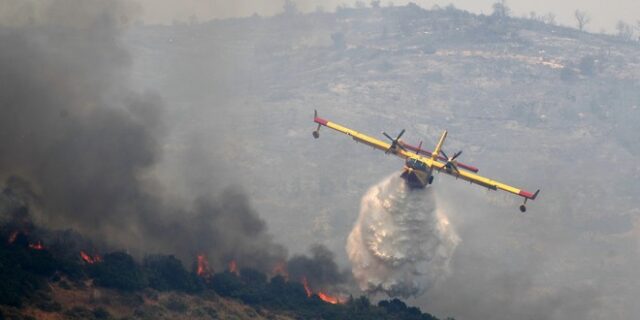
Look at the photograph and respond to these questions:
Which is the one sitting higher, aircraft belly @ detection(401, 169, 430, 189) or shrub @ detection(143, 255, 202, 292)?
aircraft belly @ detection(401, 169, 430, 189)

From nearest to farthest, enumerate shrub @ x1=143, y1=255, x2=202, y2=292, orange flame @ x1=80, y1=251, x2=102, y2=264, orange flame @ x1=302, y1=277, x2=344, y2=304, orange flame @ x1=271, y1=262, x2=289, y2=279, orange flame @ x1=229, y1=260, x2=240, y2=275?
shrub @ x1=143, y1=255, x2=202, y2=292
orange flame @ x1=80, y1=251, x2=102, y2=264
orange flame @ x1=302, y1=277, x2=344, y2=304
orange flame @ x1=229, y1=260, x2=240, y2=275
orange flame @ x1=271, y1=262, x2=289, y2=279

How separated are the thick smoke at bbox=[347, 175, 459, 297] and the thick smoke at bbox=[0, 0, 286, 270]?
14070mm

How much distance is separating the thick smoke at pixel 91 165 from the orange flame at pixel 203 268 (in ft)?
5.41

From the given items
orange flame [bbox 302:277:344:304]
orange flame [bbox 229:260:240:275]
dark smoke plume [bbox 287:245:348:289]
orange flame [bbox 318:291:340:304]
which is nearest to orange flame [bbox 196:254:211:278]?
orange flame [bbox 229:260:240:275]

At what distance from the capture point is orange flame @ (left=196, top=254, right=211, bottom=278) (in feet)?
368

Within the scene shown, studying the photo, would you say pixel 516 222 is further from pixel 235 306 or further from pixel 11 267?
pixel 11 267

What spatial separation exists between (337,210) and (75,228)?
78.1 m

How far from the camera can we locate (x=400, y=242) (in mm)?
113062

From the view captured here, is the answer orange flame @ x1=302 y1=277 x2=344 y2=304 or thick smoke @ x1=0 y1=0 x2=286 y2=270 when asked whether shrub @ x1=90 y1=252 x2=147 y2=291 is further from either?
orange flame @ x1=302 y1=277 x2=344 y2=304

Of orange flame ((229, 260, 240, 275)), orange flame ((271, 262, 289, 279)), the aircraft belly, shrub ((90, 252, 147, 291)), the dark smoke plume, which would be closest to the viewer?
shrub ((90, 252, 147, 291))

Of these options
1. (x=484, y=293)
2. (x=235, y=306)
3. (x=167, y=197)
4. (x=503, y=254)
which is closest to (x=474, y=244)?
(x=503, y=254)

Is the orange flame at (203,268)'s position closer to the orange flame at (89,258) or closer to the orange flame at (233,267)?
the orange flame at (233,267)

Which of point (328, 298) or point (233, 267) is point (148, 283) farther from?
point (328, 298)

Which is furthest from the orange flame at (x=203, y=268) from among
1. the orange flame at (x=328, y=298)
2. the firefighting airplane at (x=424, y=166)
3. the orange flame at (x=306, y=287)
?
the firefighting airplane at (x=424, y=166)
